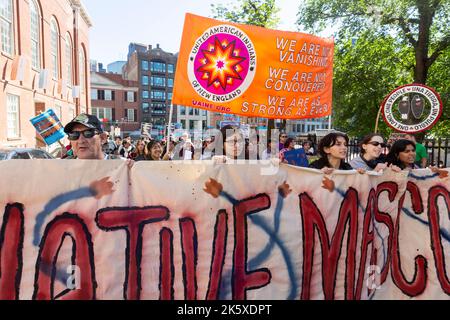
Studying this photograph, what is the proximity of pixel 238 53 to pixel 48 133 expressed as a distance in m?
5.25

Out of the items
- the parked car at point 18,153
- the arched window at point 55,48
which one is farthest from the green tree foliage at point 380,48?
the arched window at point 55,48

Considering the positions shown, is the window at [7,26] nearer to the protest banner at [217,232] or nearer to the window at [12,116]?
the window at [12,116]

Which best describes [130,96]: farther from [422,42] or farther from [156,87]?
[422,42]

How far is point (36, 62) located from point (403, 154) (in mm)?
18637

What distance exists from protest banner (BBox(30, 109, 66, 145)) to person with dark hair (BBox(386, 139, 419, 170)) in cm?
658

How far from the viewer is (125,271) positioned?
7.84ft

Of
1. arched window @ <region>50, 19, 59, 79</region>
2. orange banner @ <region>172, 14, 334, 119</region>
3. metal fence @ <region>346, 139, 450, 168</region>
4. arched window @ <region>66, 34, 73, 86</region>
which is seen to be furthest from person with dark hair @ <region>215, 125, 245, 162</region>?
arched window @ <region>66, 34, 73, 86</region>

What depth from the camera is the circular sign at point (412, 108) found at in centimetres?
446

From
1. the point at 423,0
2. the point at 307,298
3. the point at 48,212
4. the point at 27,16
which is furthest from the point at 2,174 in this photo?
the point at 27,16

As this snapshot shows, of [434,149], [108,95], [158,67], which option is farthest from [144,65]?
[434,149]

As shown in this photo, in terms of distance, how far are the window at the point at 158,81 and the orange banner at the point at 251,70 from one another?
69.9 metres

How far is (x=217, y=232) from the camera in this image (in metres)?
2.54
